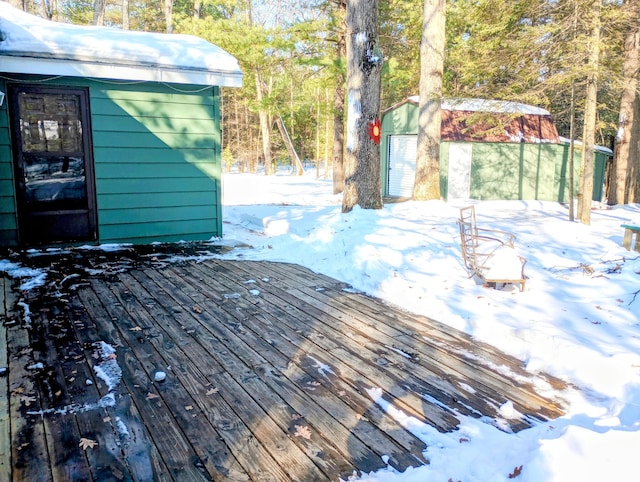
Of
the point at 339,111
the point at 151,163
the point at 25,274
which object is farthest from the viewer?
the point at 339,111

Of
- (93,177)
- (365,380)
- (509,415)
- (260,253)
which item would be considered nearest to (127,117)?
(93,177)

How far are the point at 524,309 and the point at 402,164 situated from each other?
11475 mm

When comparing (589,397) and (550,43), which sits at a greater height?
(550,43)

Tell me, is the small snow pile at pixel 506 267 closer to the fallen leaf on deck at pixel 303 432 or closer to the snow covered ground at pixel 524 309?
the snow covered ground at pixel 524 309

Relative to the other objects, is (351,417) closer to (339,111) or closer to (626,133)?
(339,111)

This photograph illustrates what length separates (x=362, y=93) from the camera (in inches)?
290

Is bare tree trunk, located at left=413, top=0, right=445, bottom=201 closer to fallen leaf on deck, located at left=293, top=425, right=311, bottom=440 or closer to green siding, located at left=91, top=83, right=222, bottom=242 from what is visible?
green siding, located at left=91, top=83, right=222, bottom=242

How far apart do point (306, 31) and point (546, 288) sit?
1101cm

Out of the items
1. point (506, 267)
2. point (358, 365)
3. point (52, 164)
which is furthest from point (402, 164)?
point (358, 365)

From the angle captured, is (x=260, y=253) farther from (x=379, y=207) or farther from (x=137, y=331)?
(x=137, y=331)

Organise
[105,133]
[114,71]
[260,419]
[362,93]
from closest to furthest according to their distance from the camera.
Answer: [260,419] → [114,71] → [105,133] → [362,93]

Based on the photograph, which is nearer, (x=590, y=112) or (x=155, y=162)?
(x=155, y=162)

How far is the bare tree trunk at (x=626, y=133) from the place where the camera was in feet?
37.5

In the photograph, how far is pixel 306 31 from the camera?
43.2 feet
